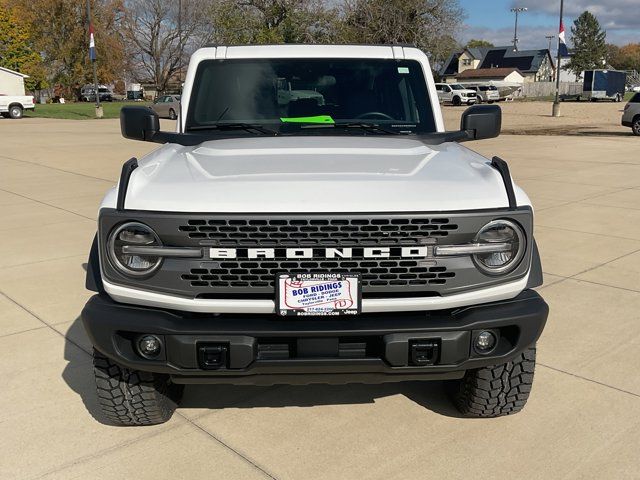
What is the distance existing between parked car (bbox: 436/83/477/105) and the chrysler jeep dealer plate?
4744cm

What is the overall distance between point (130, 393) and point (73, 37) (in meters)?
70.5

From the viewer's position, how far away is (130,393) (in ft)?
9.92

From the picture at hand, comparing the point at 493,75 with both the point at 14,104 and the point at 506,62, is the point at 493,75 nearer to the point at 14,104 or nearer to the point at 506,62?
the point at 506,62

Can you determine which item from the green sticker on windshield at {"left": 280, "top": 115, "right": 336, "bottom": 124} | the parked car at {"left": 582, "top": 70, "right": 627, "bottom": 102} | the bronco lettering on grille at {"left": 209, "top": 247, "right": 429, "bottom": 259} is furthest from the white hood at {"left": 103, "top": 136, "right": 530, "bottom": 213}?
the parked car at {"left": 582, "top": 70, "right": 627, "bottom": 102}

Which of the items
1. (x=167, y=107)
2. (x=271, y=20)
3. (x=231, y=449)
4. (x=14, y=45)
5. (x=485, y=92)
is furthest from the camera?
(x=14, y=45)

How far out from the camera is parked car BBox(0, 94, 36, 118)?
114ft

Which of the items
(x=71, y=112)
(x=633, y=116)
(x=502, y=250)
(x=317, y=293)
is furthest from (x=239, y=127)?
(x=71, y=112)

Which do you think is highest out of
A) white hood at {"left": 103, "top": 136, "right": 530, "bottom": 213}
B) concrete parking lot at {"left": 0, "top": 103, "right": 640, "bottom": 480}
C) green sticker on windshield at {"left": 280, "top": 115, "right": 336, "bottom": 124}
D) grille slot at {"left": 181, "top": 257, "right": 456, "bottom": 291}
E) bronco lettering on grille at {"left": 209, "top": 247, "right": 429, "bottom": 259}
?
green sticker on windshield at {"left": 280, "top": 115, "right": 336, "bottom": 124}

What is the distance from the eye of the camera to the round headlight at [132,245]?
8.50 feet

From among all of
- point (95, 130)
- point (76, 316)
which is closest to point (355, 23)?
point (95, 130)

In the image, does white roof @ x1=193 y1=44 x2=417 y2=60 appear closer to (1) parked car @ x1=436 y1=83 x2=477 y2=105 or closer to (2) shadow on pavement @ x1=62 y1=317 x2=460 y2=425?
(2) shadow on pavement @ x1=62 y1=317 x2=460 y2=425

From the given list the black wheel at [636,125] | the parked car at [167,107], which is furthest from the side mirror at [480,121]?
the parked car at [167,107]

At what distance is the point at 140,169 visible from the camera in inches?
118

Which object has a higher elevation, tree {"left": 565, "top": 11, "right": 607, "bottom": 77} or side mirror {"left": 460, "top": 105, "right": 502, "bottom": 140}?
tree {"left": 565, "top": 11, "right": 607, "bottom": 77}
